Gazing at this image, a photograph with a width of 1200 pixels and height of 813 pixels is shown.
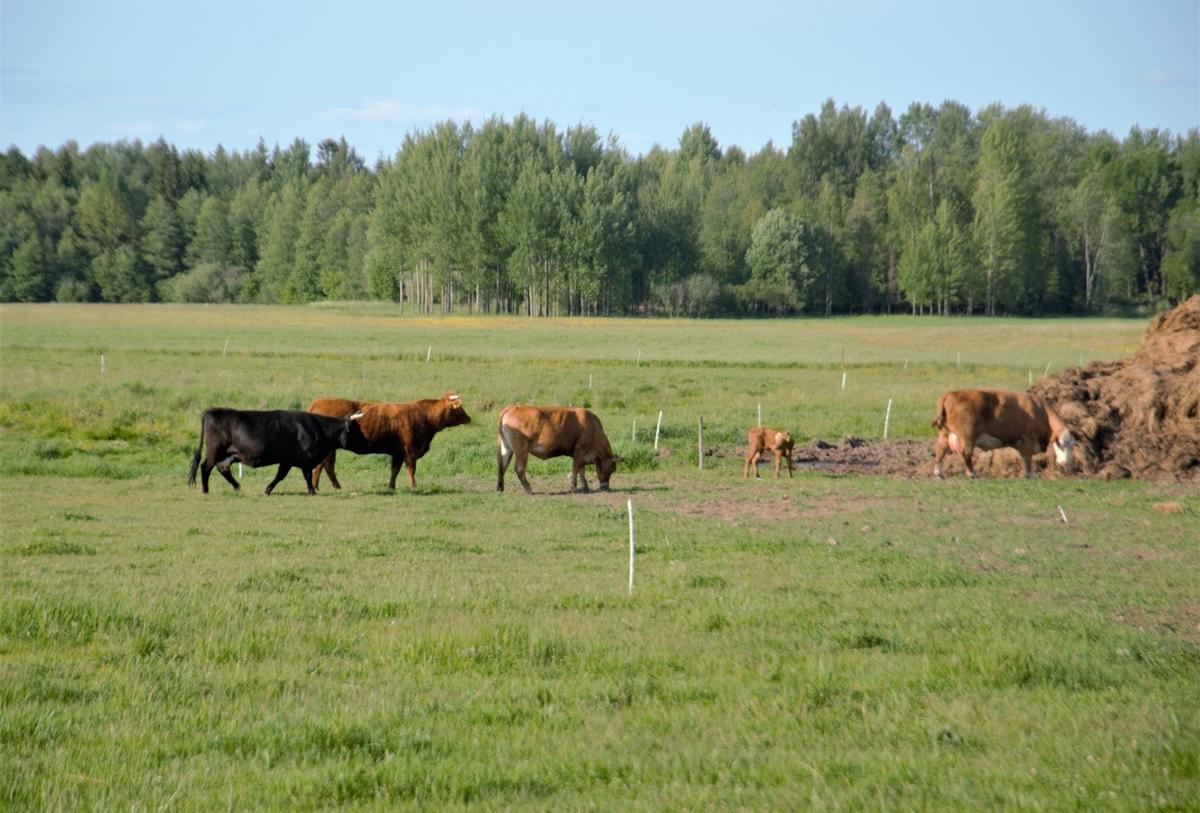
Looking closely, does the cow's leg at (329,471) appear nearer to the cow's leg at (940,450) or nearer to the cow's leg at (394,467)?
the cow's leg at (394,467)

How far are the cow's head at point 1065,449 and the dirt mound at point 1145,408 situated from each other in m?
0.36

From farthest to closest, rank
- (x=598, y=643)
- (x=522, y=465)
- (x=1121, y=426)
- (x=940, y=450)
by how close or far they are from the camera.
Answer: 1. (x=1121, y=426)
2. (x=940, y=450)
3. (x=522, y=465)
4. (x=598, y=643)

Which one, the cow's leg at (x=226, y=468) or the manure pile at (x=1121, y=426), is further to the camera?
the manure pile at (x=1121, y=426)

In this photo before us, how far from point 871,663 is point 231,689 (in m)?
4.86

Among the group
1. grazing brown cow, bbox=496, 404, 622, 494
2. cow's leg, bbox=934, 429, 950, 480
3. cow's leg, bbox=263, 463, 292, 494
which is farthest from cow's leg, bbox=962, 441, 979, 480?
cow's leg, bbox=263, 463, 292, 494

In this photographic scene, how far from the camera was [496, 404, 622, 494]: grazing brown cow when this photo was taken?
77.3ft

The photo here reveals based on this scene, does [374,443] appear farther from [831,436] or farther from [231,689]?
[231,689]

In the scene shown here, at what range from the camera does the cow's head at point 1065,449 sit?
2491 cm

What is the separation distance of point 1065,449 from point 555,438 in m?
11.2

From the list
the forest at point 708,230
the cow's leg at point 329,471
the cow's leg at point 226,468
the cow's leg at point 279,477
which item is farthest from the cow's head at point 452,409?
the forest at point 708,230

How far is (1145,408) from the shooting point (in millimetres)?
25609

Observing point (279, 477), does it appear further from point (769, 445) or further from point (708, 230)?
point (708, 230)

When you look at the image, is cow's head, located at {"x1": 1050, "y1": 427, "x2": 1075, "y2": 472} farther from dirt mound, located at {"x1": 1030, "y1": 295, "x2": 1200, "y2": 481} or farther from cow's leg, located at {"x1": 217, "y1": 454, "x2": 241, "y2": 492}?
cow's leg, located at {"x1": 217, "y1": 454, "x2": 241, "y2": 492}

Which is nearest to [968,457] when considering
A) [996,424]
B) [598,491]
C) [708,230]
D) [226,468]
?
[996,424]
